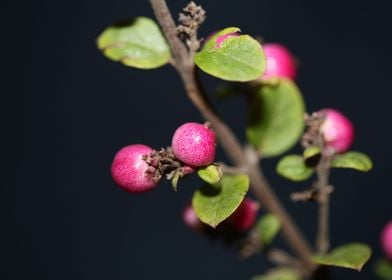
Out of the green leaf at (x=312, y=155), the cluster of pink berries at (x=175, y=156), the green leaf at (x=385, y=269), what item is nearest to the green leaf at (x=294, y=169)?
the green leaf at (x=312, y=155)

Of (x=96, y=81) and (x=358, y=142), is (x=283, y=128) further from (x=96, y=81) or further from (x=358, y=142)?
(x=96, y=81)

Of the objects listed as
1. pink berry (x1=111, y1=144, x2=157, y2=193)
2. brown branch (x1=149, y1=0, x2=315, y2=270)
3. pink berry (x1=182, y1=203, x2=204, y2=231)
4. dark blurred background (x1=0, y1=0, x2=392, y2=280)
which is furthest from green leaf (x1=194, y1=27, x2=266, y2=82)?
dark blurred background (x1=0, y1=0, x2=392, y2=280)

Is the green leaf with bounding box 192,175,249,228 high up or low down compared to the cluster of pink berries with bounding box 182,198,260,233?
up

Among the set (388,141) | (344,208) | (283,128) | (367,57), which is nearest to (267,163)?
(344,208)

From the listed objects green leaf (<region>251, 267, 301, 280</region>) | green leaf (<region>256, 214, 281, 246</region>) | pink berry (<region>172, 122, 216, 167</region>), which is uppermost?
pink berry (<region>172, 122, 216, 167</region>)

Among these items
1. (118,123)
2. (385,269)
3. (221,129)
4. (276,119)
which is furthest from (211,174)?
(118,123)

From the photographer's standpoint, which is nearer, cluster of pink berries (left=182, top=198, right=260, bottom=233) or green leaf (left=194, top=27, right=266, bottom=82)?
green leaf (left=194, top=27, right=266, bottom=82)

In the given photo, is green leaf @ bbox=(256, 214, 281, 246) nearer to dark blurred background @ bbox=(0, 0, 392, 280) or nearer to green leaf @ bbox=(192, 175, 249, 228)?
green leaf @ bbox=(192, 175, 249, 228)
